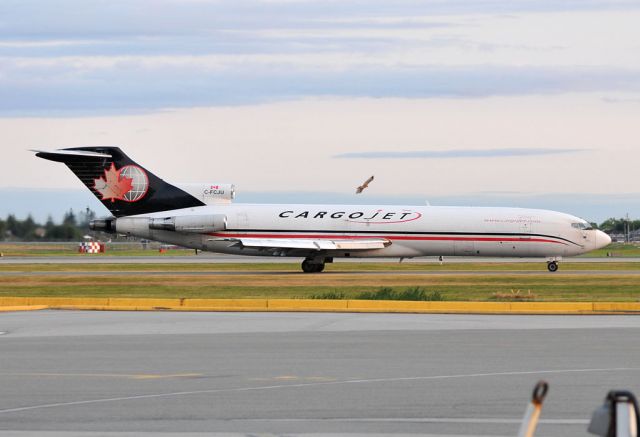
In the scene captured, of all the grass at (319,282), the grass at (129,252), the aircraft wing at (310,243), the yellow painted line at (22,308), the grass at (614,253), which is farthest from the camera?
the grass at (129,252)

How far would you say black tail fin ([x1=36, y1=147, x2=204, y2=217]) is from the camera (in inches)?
2019

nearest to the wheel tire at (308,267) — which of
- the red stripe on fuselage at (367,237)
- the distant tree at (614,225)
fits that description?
the red stripe on fuselage at (367,237)

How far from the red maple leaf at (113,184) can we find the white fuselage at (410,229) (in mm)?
2945

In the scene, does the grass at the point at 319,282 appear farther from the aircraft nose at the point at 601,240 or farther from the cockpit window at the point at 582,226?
the cockpit window at the point at 582,226

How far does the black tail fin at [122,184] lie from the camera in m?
51.3

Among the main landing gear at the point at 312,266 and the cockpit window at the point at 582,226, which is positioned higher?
the cockpit window at the point at 582,226

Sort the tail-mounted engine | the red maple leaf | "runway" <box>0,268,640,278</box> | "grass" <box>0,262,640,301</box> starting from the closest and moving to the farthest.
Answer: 1. "grass" <box>0,262,640,301</box>
2. "runway" <box>0,268,640,278</box>
3. the tail-mounted engine
4. the red maple leaf

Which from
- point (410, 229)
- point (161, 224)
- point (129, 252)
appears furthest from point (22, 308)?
point (129, 252)

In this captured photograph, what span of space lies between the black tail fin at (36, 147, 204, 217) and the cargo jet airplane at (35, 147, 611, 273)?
0.05m

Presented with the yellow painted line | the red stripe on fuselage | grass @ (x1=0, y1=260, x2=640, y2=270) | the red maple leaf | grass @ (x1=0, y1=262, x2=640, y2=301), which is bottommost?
the yellow painted line

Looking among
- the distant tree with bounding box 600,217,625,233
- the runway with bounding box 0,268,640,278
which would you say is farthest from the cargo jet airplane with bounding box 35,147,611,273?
the distant tree with bounding box 600,217,625,233

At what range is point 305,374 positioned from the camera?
550 inches

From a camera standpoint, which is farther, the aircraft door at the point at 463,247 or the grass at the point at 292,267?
the grass at the point at 292,267

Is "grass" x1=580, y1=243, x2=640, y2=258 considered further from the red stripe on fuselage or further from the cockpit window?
the red stripe on fuselage
